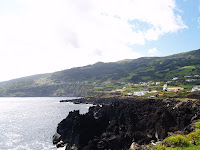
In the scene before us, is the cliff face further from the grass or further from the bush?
the bush

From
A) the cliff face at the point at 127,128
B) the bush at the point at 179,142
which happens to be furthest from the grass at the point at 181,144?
the cliff face at the point at 127,128

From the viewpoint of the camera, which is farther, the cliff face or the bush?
the cliff face

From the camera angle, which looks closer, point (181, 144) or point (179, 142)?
point (181, 144)

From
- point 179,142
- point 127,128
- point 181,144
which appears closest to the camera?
point 181,144

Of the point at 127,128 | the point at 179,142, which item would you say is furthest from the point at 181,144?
the point at 127,128

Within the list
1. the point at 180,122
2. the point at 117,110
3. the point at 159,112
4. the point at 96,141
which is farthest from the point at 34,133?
the point at 180,122

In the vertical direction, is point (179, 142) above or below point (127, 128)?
above

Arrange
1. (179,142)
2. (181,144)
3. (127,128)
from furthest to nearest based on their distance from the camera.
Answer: (127,128) → (179,142) → (181,144)

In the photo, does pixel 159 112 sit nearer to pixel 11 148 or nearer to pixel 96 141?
pixel 96 141

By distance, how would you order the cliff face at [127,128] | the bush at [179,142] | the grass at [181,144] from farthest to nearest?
the cliff face at [127,128]
the bush at [179,142]
the grass at [181,144]

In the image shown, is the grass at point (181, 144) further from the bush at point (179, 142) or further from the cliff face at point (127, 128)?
the cliff face at point (127, 128)

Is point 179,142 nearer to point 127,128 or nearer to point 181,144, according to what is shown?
point 181,144

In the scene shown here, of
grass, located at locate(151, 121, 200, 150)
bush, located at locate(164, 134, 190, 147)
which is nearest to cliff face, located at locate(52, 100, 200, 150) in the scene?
grass, located at locate(151, 121, 200, 150)

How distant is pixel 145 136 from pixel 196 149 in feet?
96.7
